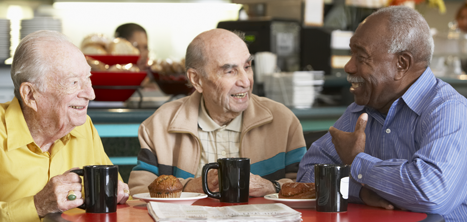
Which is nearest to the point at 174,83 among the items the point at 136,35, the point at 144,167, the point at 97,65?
the point at 97,65

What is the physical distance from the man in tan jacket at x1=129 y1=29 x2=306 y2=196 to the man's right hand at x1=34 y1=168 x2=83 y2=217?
1.95 feet

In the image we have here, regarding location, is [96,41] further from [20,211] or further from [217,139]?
[20,211]

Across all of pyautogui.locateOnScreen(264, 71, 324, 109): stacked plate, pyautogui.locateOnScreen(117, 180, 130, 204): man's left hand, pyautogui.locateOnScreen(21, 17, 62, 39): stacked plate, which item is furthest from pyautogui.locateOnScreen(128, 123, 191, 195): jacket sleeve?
pyautogui.locateOnScreen(264, 71, 324, 109): stacked plate

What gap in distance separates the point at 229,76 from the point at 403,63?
0.70 metres

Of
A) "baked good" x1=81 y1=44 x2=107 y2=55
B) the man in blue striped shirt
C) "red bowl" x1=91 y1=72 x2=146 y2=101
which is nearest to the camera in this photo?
the man in blue striped shirt

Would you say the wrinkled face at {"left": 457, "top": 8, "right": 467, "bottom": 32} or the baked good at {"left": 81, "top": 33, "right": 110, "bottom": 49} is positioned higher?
the wrinkled face at {"left": 457, "top": 8, "right": 467, "bottom": 32}

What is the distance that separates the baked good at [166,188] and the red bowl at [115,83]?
141 cm

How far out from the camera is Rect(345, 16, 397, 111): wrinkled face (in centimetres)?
164

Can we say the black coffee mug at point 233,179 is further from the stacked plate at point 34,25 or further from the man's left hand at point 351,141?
the stacked plate at point 34,25

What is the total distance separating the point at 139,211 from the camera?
54.4 inches

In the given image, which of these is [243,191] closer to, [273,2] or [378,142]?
[378,142]

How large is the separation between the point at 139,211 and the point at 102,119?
1370 millimetres

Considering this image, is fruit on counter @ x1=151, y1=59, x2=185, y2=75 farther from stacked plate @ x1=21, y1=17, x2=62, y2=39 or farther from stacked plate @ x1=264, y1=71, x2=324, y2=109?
stacked plate @ x1=264, y1=71, x2=324, y2=109

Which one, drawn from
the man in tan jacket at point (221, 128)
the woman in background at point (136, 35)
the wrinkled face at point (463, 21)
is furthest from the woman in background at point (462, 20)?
the man in tan jacket at point (221, 128)
